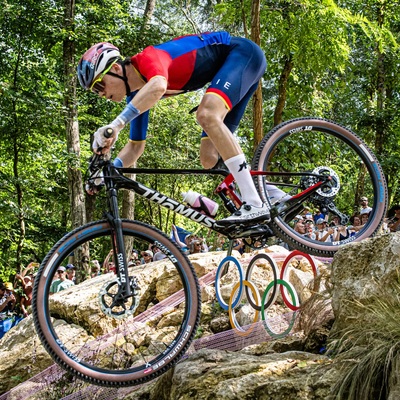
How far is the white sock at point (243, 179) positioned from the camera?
15.1ft

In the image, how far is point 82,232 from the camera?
13.4 feet

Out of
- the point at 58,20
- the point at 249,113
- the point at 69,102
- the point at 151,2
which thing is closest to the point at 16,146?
the point at 69,102

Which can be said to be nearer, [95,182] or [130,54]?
[95,182]

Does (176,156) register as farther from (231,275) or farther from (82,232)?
(82,232)

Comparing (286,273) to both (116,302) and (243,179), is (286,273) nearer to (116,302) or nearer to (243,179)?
(243,179)

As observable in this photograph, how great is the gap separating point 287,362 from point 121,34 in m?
12.6


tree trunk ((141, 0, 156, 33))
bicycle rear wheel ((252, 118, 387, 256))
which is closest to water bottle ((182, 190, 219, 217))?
bicycle rear wheel ((252, 118, 387, 256))

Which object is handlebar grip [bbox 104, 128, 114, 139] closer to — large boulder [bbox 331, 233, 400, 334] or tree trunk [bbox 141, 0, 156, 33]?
large boulder [bbox 331, 233, 400, 334]

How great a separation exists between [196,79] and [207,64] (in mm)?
145

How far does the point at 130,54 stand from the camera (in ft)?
51.3

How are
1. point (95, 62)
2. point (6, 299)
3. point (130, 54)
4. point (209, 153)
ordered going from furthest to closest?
point (130, 54) < point (6, 299) < point (209, 153) < point (95, 62)

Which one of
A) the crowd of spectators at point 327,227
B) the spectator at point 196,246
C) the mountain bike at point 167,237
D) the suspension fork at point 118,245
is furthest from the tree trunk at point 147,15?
the suspension fork at point 118,245

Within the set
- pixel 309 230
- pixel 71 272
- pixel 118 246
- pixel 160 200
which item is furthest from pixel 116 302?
pixel 71 272

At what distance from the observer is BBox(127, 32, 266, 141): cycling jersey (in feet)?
14.3
